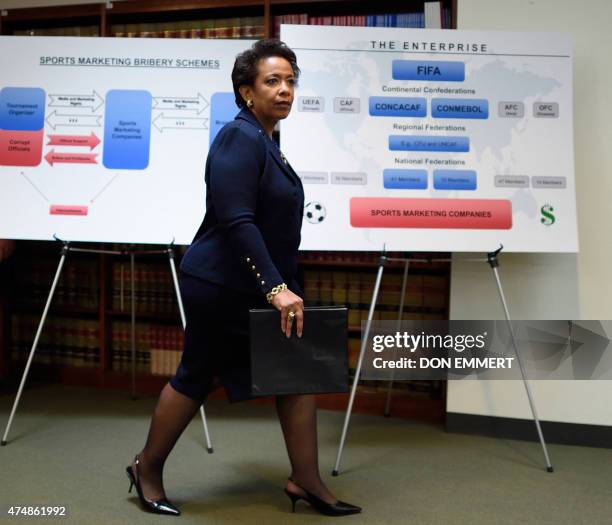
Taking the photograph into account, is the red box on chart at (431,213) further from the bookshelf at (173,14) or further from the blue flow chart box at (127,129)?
the bookshelf at (173,14)

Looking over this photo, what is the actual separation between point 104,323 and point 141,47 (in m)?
1.63

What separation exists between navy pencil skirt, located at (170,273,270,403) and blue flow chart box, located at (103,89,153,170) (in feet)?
3.69

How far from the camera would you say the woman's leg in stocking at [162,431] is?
84.4 inches

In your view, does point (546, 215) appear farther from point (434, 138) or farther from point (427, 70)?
point (427, 70)

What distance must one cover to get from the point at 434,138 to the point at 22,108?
189 centimetres

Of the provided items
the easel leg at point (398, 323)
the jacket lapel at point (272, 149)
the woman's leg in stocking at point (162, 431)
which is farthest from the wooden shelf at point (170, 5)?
the woman's leg in stocking at point (162, 431)

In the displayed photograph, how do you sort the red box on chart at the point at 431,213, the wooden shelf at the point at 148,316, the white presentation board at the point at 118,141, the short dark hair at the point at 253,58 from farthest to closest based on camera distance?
1. the wooden shelf at the point at 148,316
2. the white presentation board at the point at 118,141
3. the red box on chart at the point at 431,213
4. the short dark hair at the point at 253,58

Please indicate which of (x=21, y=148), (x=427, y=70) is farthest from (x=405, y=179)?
(x=21, y=148)

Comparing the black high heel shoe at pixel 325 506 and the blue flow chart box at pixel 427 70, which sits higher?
the blue flow chart box at pixel 427 70

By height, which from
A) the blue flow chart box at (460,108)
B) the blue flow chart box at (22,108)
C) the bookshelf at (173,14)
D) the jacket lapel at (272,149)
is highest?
the bookshelf at (173,14)

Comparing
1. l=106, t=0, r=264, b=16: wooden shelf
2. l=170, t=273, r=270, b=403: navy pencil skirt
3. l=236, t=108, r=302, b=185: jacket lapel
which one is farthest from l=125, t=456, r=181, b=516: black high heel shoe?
l=106, t=0, r=264, b=16: wooden shelf

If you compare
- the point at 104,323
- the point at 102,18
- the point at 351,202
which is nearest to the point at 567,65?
the point at 351,202

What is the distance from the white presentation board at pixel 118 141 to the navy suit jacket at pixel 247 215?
970mm

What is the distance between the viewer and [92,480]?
2484 mm
